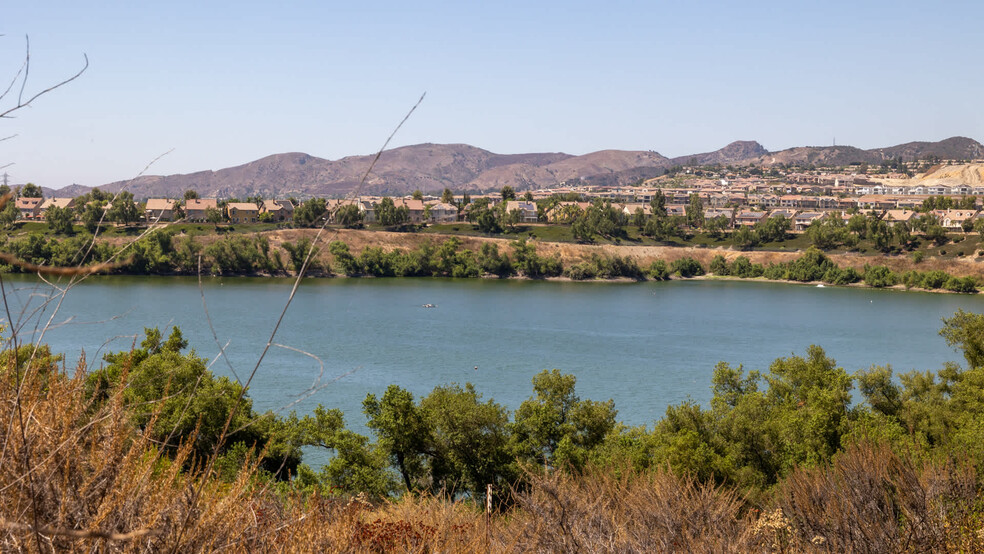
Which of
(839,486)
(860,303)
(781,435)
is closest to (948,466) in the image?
(839,486)

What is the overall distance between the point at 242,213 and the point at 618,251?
120 ft

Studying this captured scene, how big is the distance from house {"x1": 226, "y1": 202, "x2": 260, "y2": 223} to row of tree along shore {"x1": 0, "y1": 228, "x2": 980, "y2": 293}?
15.7 metres

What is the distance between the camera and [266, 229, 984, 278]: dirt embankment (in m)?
65.4

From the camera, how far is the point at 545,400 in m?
17.3

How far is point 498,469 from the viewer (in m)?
16.1

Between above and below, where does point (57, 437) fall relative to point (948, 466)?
above

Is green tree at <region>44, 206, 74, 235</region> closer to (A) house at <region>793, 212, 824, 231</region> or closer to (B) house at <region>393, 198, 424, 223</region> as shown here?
(B) house at <region>393, 198, 424, 223</region>

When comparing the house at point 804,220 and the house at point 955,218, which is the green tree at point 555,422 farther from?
the house at point 804,220

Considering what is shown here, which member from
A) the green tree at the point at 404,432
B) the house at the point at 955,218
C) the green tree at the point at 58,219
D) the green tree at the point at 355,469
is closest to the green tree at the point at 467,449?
the green tree at the point at 404,432

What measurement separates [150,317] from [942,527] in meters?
36.8

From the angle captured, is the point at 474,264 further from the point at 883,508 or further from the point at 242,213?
the point at 883,508

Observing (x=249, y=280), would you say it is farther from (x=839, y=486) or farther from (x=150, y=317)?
(x=839, y=486)

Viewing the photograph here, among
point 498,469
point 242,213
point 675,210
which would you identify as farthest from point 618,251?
point 498,469

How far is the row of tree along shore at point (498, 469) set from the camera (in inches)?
104
